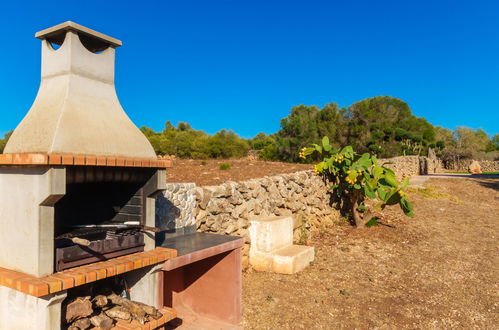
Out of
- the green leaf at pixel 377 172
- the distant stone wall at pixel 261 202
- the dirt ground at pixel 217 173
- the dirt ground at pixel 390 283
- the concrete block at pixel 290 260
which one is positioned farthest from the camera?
the green leaf at pixel 377 172

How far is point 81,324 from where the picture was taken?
94.6 inches

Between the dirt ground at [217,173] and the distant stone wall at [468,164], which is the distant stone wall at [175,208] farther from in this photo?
the distant stone wall at [468,164]

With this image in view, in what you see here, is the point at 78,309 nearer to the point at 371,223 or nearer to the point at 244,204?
the point at 244,204

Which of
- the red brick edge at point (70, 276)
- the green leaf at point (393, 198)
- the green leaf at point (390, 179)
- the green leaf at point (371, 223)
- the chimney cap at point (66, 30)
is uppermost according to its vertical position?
the chimney cap at point (66, 30)

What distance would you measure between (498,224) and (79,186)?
372 inches

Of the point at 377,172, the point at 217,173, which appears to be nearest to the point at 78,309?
the point at 217,173

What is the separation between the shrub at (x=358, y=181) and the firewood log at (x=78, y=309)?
597cm

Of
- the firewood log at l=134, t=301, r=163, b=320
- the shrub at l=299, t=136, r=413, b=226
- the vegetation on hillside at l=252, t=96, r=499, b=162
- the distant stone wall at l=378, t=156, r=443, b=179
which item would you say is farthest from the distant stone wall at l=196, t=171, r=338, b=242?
the vegetation on hillside at l=252, t=96, r=499, b=162

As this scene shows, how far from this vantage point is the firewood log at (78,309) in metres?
2.40

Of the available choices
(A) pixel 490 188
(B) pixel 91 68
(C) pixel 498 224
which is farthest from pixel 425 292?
(A) pixel 490 188

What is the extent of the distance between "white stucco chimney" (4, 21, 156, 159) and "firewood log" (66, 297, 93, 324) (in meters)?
1.08

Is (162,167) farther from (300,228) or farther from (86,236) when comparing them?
(300,228)

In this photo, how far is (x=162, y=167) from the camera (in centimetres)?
307

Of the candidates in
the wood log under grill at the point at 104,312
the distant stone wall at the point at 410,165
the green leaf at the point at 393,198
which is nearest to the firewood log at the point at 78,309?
the wood log under grill at the point at 104,312
